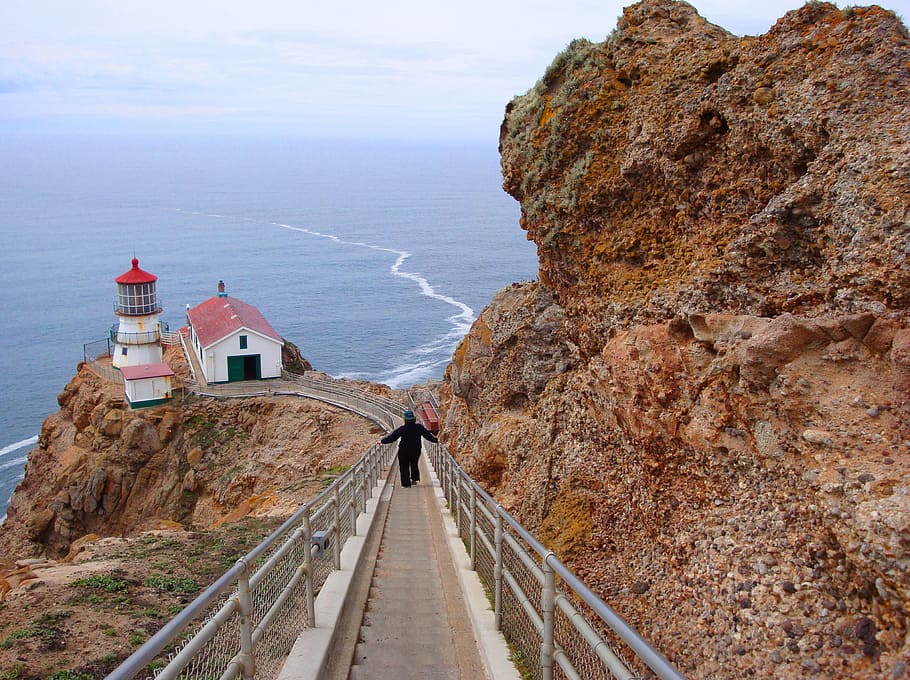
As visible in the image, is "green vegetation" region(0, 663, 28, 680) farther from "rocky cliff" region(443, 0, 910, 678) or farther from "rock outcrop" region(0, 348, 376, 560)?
"rock outcrop" region(0, 348, 376, 560)

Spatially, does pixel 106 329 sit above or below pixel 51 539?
above

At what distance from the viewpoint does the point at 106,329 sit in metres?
71.2

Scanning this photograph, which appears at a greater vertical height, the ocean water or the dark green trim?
the ocean water

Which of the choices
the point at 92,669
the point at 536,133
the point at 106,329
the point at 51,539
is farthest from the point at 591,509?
the point at 106,329

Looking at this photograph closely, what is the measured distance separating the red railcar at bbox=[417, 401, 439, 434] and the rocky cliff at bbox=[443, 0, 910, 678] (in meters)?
19.6

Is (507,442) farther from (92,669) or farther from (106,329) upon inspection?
(106,329)

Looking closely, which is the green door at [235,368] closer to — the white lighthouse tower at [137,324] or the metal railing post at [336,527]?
the white lighthouse tower at [137,324]

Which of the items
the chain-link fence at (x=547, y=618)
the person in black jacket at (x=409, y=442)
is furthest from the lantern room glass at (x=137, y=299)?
the chain-link fence at (x=547, y=618)

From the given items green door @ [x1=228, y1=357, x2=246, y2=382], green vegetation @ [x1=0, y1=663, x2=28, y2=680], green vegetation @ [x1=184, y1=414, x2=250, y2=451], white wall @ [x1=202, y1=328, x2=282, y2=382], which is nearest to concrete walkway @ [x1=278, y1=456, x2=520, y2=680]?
green vegetation @ [x1=0, y1=663, x2=28, y2=680]

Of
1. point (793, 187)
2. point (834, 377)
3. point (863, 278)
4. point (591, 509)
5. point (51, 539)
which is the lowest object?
point (51, 539)

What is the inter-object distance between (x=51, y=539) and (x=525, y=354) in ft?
99.0

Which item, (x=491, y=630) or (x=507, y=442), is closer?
(x=491, y=630)

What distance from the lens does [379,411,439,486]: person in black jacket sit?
14164 mm

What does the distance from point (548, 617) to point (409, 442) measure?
989 cm
